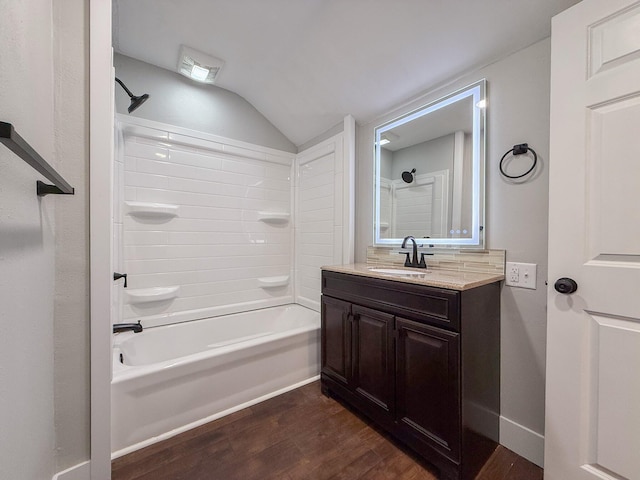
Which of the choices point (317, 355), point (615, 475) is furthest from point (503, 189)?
point (317, 355)

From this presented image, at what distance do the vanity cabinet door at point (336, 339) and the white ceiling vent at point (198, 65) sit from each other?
6.79 feet

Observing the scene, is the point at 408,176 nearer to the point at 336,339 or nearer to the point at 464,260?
the point at 464,260

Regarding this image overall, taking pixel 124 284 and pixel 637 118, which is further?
pixel 124 284

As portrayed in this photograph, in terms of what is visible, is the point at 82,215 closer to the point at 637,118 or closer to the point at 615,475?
the point at 637,118

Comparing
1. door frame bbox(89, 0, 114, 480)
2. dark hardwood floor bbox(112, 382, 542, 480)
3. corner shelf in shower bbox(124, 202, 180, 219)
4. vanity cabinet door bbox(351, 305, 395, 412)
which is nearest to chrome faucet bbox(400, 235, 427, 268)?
vanity cabinet door bbox(351, 305, 395, 412)

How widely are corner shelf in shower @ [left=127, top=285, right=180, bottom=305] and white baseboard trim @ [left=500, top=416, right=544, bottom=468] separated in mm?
2477

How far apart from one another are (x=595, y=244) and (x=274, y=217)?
238cm

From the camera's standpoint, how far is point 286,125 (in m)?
2.71

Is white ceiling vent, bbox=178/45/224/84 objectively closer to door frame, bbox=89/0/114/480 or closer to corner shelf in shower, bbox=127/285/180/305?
door frame, bbox=89/0/114/480

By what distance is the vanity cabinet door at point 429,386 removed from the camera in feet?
3.76

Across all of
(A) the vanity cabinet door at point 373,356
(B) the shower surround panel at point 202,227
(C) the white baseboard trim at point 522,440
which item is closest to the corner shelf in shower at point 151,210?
(B) the shower surround panel at point 202,227

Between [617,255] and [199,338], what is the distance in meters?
2.71

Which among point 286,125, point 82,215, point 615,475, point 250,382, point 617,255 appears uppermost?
point 286,125

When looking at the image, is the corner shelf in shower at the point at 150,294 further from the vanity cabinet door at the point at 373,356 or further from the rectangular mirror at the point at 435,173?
the rectangular mirror at the point at 435,173
